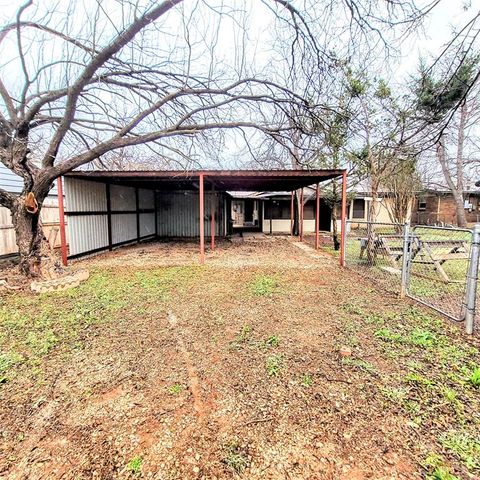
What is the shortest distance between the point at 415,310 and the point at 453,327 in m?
0.60

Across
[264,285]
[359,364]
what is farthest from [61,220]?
[359,364]

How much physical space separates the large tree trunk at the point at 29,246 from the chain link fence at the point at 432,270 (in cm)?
653

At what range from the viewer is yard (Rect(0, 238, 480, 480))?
163 cm

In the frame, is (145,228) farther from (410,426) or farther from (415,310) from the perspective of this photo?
(410,426)

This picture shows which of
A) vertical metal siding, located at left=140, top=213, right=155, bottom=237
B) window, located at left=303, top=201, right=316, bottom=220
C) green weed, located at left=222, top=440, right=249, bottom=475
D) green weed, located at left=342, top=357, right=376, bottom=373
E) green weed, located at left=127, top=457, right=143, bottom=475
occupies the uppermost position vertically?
window, located at left=303, top=201, right=316, bottom=220

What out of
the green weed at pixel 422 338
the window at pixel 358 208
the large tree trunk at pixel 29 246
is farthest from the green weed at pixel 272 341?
the window at pixel 358 208

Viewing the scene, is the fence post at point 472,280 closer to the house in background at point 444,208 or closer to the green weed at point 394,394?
the green weed at point 394,394

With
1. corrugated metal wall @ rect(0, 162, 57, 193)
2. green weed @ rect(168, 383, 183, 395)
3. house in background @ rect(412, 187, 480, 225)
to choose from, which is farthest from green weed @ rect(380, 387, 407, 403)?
house in background @ rect(412, 187, 480, 225)

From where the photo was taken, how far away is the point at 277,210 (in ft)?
55.3

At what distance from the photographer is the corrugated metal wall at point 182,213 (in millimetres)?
13705

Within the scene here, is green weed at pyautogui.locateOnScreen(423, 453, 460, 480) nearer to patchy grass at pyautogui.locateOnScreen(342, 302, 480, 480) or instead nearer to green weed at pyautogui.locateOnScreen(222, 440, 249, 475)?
patchy grass at pyautogui.locateOnScreen(342, 302, 480, 480)

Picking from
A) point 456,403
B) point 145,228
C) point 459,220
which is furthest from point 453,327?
point 459,220

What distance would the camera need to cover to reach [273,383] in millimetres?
2350

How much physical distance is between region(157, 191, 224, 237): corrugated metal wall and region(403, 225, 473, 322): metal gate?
30.2 feet
